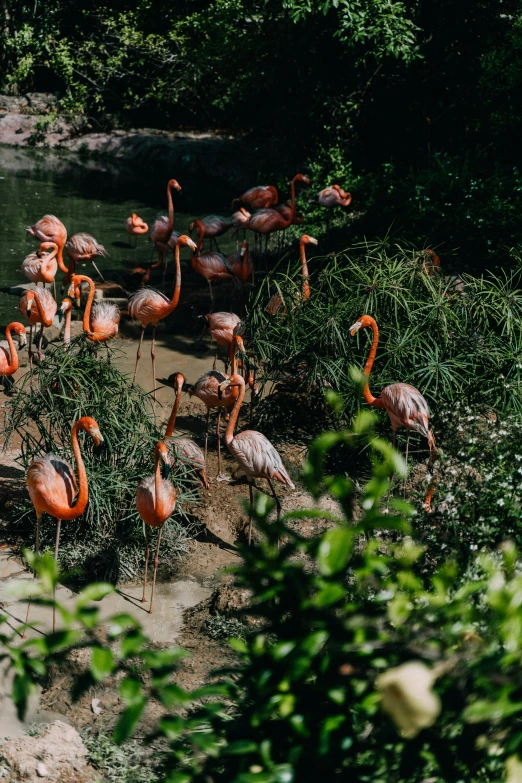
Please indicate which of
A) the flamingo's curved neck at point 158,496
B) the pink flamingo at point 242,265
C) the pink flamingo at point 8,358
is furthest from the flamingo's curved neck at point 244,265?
the flamingo's curved neck at point 158,496

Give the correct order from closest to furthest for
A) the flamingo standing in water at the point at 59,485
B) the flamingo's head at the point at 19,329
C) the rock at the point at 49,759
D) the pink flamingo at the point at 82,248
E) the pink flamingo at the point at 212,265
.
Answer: the rock at the point at 49,759, the flamingo standing in water at the point at 59,485, the flamingo's head at the point at 19,329, the pink flamingo at the point at 212,265, the pink flamingo at the point at 82,248

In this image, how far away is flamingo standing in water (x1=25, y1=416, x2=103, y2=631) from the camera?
16.7 ft

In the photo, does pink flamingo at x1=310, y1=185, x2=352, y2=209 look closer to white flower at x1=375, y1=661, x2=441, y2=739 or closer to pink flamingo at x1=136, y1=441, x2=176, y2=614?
pink flamingo at x1=136, y1=441, x2=176, y2=614

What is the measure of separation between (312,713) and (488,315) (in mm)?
5527

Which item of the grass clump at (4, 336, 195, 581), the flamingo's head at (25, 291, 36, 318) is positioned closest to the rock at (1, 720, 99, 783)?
the grass clump at (4, 336, 195, 581)

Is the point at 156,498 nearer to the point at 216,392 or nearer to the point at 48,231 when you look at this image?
the point at 216,392

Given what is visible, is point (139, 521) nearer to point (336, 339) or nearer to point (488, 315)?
point (336, 339)

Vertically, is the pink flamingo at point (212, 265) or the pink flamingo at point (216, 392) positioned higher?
the pink flamingo at point (216, 392)

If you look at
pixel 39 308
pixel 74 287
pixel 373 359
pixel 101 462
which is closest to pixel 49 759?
pixel 101 462

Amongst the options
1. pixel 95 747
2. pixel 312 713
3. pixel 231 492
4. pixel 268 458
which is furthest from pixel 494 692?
pixel 231 492

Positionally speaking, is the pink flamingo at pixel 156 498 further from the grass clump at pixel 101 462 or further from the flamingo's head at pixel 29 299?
the flamingo's head at pixel 29 299

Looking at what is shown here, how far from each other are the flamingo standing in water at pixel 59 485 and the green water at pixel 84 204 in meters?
5.25

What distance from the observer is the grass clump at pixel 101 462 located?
5.59m

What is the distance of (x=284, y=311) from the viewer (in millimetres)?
7285
